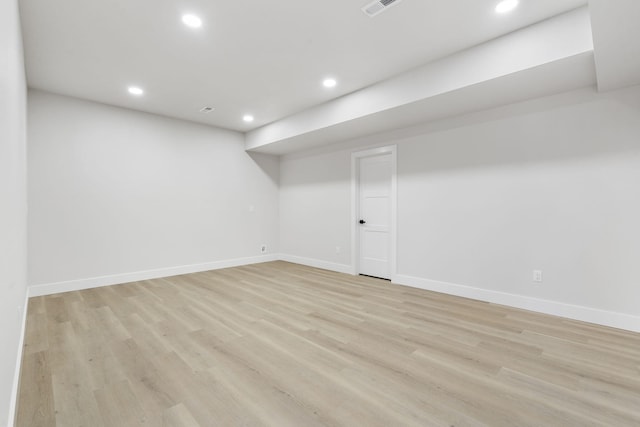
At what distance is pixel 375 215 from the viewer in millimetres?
5094

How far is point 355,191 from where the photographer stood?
17.4ft

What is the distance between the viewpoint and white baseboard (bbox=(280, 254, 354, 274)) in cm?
541

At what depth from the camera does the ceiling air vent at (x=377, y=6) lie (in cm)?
234

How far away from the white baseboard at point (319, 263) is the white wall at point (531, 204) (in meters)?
1.16

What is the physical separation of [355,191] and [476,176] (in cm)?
203

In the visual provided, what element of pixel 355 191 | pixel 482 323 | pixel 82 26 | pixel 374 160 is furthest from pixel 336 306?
pixel 82 26

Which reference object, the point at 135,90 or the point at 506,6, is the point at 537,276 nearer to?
the point at 506,6

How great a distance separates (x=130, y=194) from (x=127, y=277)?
1.32 meters

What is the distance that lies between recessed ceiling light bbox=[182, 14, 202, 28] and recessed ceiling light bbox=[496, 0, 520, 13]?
2.52 m

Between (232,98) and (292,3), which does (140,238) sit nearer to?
(232,98)

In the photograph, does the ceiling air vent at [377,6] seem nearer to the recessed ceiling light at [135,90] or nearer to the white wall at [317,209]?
the white wall at [317,209]

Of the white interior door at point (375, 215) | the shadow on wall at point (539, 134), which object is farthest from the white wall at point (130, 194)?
the shadow on wall at point (539, 134)

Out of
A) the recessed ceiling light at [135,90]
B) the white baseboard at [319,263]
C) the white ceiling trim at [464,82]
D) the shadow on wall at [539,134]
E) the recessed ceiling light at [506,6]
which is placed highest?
the recessed ceiling light at [506,6]

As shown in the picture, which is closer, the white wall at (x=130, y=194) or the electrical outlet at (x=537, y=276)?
the electrical outlet at (x=537, y=276)
